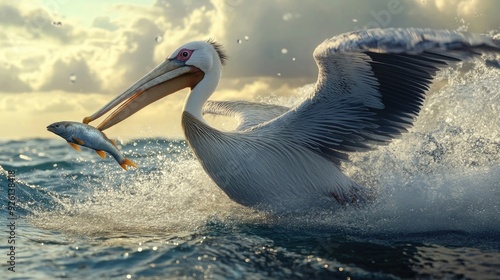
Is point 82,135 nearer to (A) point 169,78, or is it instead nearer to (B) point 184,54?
(A) point 169,78

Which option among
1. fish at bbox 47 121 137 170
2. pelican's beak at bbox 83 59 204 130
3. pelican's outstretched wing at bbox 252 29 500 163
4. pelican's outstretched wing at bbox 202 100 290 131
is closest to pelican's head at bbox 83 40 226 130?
pelican's beak at bbox 83 59 204 130

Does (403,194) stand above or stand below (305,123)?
below

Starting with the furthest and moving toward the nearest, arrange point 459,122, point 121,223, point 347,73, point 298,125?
point 459,122 → point 121,223 → point 298,125 → point 347,73

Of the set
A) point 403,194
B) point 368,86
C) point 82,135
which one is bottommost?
point 403,194

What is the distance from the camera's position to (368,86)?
19.4 ft

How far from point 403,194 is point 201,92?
2425 mm

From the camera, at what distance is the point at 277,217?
6.59m

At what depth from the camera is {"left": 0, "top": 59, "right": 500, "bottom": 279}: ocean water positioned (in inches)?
196

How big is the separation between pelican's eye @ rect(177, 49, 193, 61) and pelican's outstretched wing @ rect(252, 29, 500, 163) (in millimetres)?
1149

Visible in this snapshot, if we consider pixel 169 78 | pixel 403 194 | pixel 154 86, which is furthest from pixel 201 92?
pixel 403 194

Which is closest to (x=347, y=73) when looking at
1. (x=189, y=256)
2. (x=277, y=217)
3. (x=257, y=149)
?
(x=257, y=149)

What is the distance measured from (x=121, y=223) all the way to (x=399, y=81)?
3.34m

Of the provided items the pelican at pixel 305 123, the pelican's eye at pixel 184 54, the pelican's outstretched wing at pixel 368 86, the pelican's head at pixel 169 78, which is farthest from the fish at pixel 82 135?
the pelican's outstretched wing at pixel 368 86

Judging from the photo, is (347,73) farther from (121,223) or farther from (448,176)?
(121,223)
